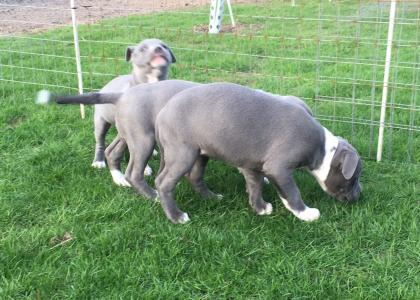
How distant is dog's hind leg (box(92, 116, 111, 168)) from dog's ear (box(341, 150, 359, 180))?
2.18 metres

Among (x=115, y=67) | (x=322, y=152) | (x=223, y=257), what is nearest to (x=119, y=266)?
(x=223, y=257)

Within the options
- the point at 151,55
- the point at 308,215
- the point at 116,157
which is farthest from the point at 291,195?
the point at 151,55

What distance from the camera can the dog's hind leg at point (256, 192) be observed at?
4156mm

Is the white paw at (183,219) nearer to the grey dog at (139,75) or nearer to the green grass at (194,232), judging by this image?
the green grass at (194,232)

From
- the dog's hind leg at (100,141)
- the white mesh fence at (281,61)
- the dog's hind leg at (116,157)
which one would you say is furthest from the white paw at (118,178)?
the white mesh fence at (281,61)

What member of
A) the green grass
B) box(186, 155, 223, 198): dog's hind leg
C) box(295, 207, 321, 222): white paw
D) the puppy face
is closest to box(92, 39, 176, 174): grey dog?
the green grass

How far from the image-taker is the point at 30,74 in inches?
297

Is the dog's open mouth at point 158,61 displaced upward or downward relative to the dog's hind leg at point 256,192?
upward

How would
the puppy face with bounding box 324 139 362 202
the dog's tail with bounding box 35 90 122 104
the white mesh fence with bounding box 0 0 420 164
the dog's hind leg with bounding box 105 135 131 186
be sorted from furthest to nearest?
1. the white mesh fence with bounding box 0 0 420 164
2. the dog's hind leg with bounding box 105 135 131 186
3. the dog's tail with bounding box 35 90 122 104
4. the puppy face with bounding box 324 139 362 202

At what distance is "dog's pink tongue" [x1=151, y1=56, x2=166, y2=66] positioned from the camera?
499cm

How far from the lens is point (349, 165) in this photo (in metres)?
3.95

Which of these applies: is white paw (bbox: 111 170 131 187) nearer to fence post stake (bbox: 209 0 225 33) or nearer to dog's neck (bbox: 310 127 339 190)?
dog's neck (bbox: 310 127 339 190)

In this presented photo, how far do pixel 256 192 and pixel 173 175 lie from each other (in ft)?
2.14

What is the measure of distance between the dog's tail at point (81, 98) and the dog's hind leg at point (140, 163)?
15.7 inches
